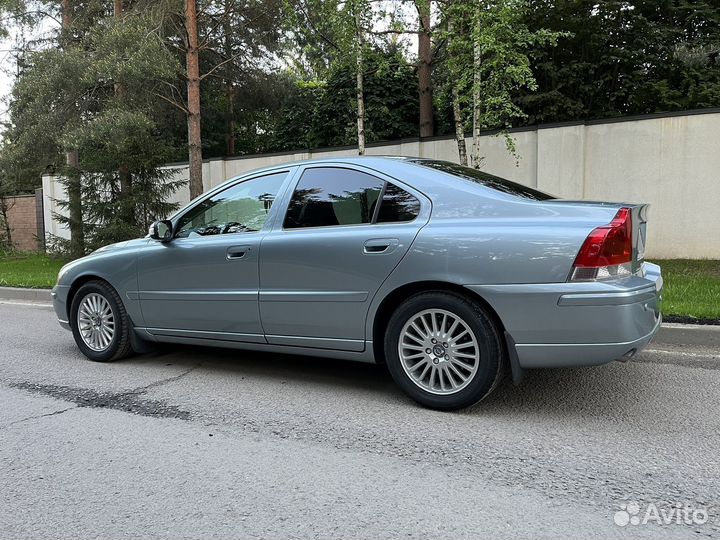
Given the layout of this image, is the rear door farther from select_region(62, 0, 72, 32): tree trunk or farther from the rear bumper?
select_region(62, 0, 72, 32): tree trunk

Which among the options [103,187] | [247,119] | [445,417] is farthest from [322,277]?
[247,119]

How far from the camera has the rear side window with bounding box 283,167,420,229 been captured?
407cm

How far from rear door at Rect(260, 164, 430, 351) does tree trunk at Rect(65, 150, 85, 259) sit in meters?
11.5

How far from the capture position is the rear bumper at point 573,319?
3400mm

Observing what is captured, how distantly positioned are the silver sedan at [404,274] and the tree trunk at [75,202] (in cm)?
1014

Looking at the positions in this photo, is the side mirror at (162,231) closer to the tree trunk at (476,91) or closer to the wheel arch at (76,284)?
the wheel arch at (76,284)

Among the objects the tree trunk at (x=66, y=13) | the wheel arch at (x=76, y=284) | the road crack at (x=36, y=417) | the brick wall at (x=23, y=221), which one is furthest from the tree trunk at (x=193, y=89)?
the road crack at (x=36, y=417)

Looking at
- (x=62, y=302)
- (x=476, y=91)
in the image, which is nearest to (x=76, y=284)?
(x=62, y=302)

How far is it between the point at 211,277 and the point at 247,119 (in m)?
18.5

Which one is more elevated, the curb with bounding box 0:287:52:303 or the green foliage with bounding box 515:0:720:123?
the green foliage with bounding box 515:0:720:123

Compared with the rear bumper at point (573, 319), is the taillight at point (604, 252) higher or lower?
higher

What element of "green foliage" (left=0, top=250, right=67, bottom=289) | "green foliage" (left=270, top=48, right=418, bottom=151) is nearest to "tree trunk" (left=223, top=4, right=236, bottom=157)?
"green foliage" (left=270, top=48, right=418, bottom=151)

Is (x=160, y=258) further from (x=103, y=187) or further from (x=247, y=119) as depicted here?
(x=247, y=119)

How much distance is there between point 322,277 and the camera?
4172 mm
